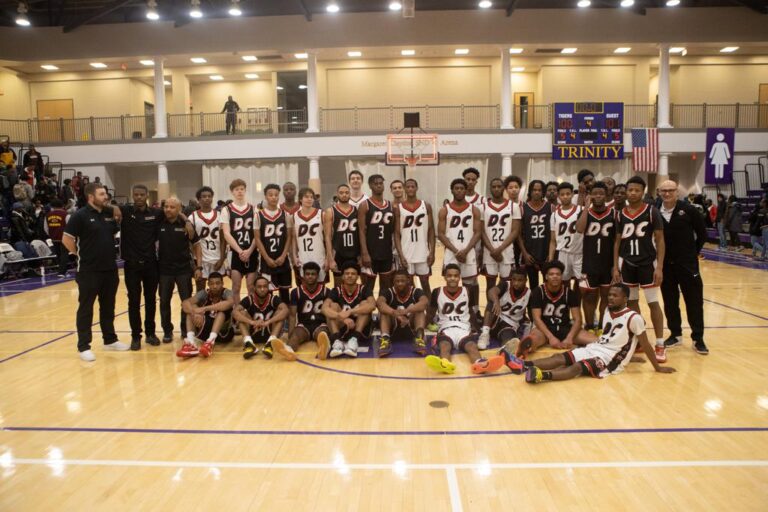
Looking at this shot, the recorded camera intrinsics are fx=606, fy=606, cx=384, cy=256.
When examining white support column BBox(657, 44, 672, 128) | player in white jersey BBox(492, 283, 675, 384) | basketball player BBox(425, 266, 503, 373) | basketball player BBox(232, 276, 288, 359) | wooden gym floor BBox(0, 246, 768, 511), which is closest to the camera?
wooden gym floor BBox(0, 246, 768, 511)

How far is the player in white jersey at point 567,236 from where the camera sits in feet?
24.7

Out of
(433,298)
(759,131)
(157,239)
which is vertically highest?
(759,131)

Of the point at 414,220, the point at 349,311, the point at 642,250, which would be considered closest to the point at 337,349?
the point at 349,311

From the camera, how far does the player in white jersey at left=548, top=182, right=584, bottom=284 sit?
7.52 metres

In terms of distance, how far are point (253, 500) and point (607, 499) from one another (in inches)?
81.6

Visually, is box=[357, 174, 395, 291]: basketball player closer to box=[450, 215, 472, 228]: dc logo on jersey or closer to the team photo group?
the team photo group

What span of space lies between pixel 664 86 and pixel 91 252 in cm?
2180

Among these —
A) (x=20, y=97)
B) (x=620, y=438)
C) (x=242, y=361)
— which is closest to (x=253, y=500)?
(x=620, y=438)

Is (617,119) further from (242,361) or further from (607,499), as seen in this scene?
(607,499)

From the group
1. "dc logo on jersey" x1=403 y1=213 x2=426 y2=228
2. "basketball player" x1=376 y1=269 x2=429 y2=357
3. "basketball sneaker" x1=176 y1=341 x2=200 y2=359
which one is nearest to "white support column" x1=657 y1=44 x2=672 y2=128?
"dc logo on jersey" x1=403 y1=213 x2=426 y2=228

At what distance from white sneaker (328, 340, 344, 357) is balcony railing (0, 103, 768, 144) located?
17694 millimetres

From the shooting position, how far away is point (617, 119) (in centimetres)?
2173

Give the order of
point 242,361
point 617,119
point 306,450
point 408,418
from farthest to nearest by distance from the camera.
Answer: point 617,119 → point 242,361 → point 408,418 → point 306,450

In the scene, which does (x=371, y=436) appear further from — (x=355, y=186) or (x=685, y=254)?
(x=355, y=186)
